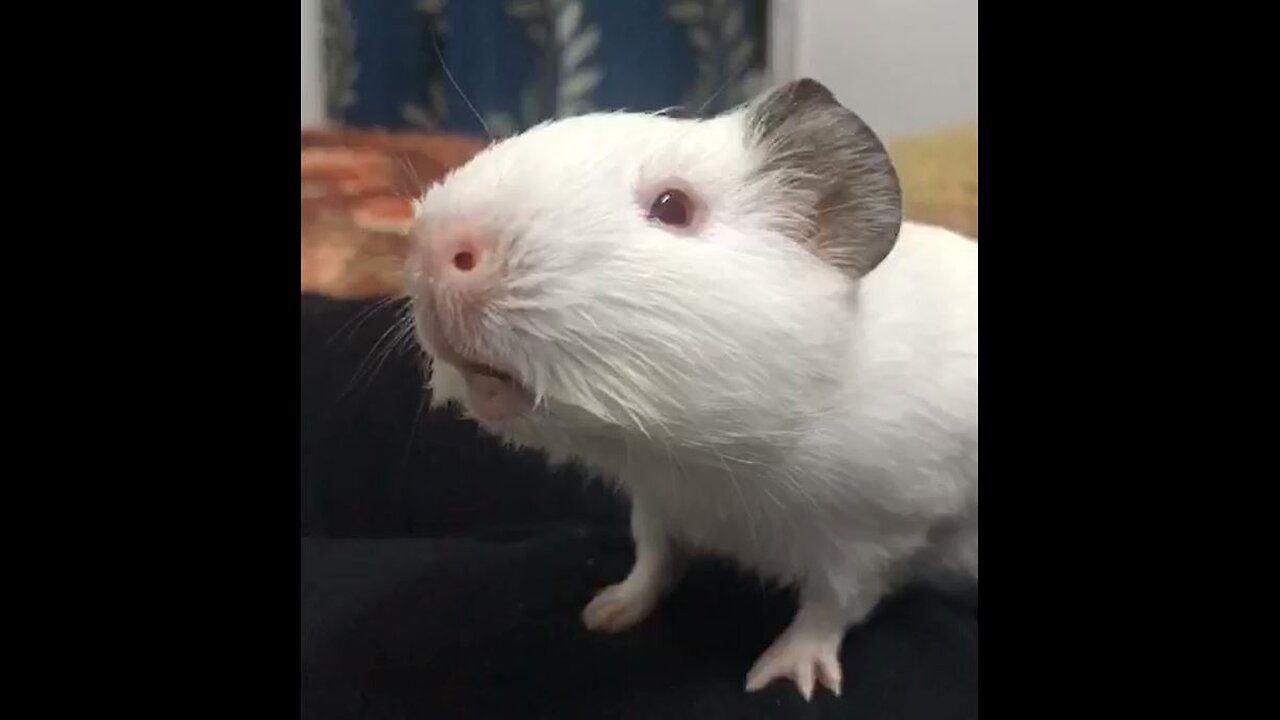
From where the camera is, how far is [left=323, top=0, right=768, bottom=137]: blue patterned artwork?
6.13 feet

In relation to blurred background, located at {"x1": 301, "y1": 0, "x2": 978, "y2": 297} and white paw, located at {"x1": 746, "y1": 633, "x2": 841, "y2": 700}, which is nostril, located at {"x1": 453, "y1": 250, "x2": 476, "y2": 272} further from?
blurred background, located at {"x1": 301, "y1": 0, "x2": 978, "y2": 297}

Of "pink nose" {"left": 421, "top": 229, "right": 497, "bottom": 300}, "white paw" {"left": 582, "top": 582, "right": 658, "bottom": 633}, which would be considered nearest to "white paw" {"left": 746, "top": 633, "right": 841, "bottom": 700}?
"white paw" {"left": 582, "top": 582, "right": 658, "bottom": 633}

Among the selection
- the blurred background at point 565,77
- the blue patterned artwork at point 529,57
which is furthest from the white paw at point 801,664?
the blue patterned artwork at point 529,57

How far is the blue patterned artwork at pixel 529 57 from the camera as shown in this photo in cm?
187

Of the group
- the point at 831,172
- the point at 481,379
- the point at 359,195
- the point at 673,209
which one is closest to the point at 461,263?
the point at 481,379

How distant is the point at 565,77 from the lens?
1.87m

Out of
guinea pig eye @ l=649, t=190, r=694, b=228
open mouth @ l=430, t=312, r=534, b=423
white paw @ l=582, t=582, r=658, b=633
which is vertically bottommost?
white paw @ l=582, t=582, r=658, b=633

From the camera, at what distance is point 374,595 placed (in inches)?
54.0

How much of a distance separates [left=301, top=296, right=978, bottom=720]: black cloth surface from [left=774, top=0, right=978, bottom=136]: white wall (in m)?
0.89

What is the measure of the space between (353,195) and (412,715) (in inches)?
42.2

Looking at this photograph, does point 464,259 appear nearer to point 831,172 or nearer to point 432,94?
point 831,172
